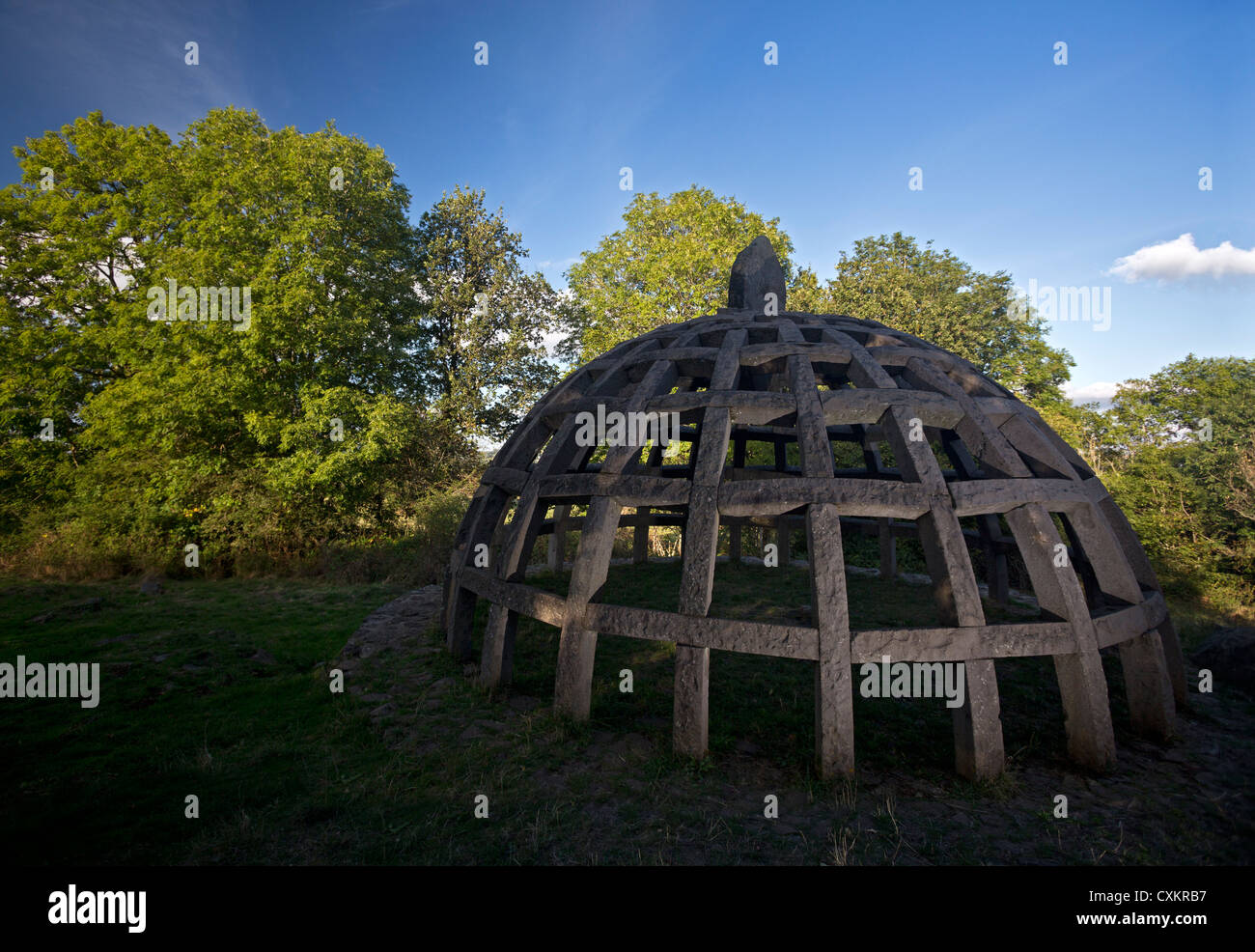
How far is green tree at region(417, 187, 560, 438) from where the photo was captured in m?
29.3

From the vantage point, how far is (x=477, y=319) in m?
29.7

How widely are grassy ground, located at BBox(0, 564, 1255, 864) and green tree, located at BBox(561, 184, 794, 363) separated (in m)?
20.5

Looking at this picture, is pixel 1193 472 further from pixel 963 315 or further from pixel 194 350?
pixel 194 350

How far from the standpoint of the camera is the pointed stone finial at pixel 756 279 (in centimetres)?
1120

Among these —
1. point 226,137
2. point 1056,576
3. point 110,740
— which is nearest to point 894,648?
point 1056,576

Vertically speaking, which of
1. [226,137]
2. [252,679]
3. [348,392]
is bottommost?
[252,679]

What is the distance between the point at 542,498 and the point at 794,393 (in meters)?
4.28

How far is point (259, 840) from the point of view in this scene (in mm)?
5043

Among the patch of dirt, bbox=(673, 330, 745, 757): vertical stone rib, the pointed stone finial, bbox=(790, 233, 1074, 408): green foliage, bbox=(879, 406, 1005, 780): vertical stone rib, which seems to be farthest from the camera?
bbox=(790, 233, 1074, 408): green foliage

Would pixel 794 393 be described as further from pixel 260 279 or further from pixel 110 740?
pixel 260 279

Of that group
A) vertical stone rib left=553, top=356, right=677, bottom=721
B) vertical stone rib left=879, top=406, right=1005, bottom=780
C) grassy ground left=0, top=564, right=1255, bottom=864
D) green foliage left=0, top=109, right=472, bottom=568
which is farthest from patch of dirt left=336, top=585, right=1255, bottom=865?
green foliage left=0, top=109, right=472, bottom=568

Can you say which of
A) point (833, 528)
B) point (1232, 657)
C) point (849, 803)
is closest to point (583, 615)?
point (833, 528)

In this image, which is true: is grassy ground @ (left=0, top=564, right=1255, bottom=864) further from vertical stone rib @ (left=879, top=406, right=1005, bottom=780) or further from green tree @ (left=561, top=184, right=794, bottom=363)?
green tree @ (left=561, top=184, right=794, bottom=363)
